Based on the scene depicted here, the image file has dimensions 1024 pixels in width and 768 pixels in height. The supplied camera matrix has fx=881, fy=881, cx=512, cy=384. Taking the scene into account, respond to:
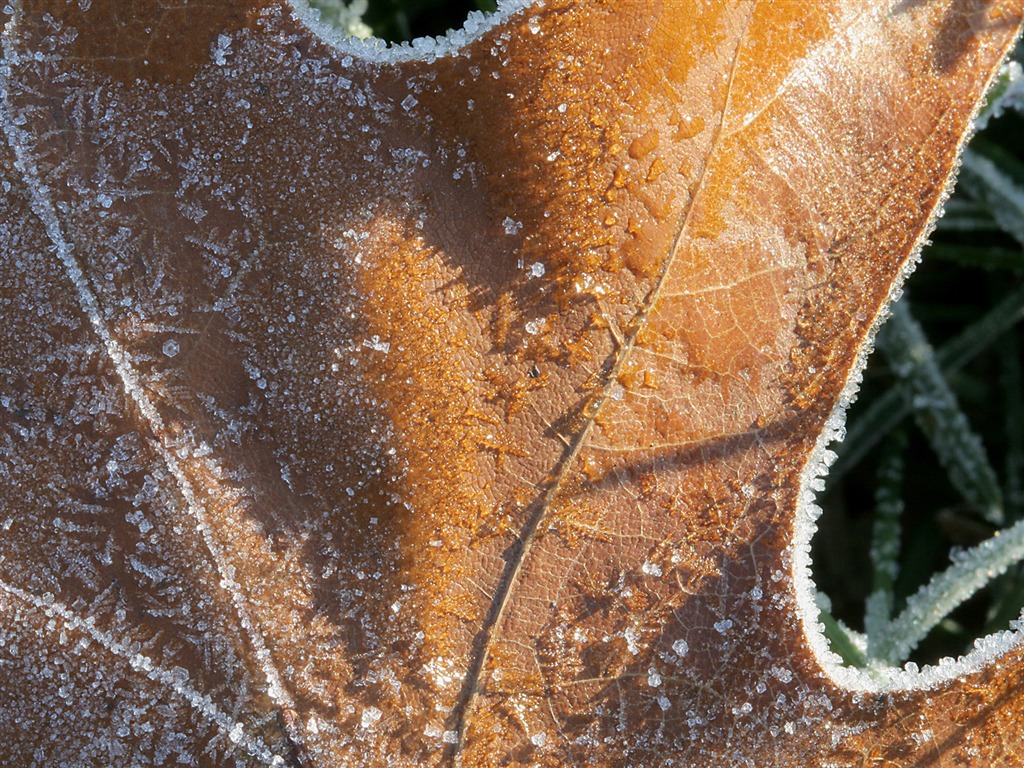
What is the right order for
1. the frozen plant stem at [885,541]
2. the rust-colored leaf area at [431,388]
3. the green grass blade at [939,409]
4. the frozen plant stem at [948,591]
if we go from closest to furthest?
1. the rust-colored leaf area at [431,388]
2. the frozen plant stem at [948,591]
3. the frozen plant stem at [885,541]
4. the green grass blade at [939,409]

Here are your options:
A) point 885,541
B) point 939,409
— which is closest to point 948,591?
point 885,541

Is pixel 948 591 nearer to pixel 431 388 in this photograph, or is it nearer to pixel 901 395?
pixel 901 395

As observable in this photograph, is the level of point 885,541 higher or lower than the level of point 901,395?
lower

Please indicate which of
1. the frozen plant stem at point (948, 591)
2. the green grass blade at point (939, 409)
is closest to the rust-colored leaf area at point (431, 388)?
the frozen plant stem at point (948, 591)

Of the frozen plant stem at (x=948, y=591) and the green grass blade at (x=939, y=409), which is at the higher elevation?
the green grass blade at (x=939, y=409)

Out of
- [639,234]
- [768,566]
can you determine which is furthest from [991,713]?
[639,234]

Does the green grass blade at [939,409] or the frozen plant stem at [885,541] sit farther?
the green grass blade at [939,409]

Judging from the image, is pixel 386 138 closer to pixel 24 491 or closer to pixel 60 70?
pixel 60 70

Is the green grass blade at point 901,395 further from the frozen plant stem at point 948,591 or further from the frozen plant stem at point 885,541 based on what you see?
the frozen plant stem at point 948,591
